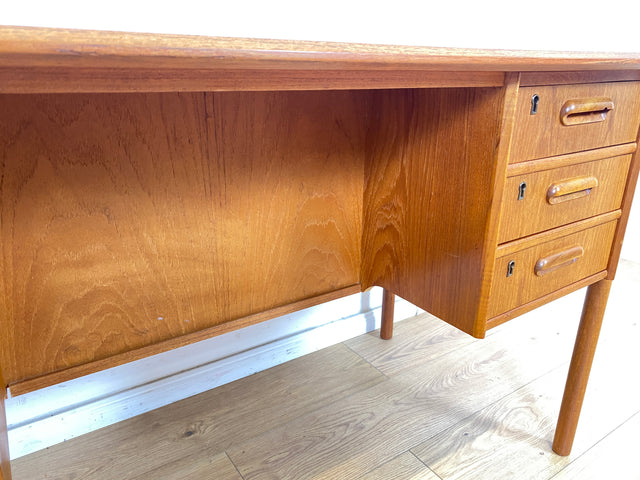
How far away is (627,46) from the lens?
77.7 inches

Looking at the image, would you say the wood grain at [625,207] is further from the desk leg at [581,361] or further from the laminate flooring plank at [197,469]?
the laminate flooring plank at [197,469]

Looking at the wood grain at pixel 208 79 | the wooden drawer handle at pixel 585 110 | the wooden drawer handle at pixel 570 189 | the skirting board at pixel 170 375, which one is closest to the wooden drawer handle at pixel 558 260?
the wooden drawer handle at pixel 570 189

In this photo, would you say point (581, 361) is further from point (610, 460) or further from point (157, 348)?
point (157, 348)

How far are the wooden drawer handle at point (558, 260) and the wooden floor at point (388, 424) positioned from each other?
45cm

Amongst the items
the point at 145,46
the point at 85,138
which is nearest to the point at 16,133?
the point at 85,138

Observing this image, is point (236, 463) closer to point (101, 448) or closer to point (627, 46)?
point (101, 448)

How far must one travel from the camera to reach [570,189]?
2.61ft

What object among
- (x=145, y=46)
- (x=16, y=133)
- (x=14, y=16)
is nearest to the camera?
(x=145, y=46)

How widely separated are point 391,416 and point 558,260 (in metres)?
0.55

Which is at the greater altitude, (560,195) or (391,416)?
(560,195)

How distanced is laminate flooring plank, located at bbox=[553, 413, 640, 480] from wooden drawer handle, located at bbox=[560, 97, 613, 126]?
707 millimetres

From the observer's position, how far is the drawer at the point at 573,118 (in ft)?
2.31

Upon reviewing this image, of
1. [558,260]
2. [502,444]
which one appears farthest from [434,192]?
[502,444]

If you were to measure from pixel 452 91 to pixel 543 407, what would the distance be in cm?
84
